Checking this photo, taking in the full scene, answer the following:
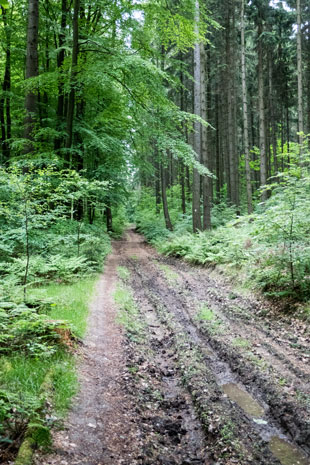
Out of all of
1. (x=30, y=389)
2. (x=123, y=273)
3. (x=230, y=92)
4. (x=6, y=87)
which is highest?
(x=230, y=92)

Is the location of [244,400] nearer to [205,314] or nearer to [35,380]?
[35,380]

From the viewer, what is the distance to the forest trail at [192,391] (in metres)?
3.37

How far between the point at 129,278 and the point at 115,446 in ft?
27.7

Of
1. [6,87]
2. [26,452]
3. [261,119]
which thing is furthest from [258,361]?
[6,87]

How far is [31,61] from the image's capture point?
10.4 m

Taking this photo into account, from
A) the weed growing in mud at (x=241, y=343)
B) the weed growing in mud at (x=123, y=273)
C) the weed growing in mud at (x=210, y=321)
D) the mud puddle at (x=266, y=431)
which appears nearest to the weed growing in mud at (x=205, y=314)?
the weed growing in mud at (x=210, y=321)

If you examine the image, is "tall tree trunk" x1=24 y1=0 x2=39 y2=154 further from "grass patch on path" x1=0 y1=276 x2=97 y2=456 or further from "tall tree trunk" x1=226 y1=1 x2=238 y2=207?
"tall tree trunk" x1=226 y1=1 x2=238 y2=207

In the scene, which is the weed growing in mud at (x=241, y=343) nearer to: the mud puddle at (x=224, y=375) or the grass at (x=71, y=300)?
the mud puddle at (x=224, y=375)

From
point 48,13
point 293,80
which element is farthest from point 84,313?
point 293,80

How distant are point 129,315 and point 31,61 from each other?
8985mm

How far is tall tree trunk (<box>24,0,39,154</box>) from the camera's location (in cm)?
991

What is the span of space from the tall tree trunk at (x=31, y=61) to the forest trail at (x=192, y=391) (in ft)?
20.4

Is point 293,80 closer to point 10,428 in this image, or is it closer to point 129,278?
point 129,278

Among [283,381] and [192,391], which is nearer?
[192,391]
